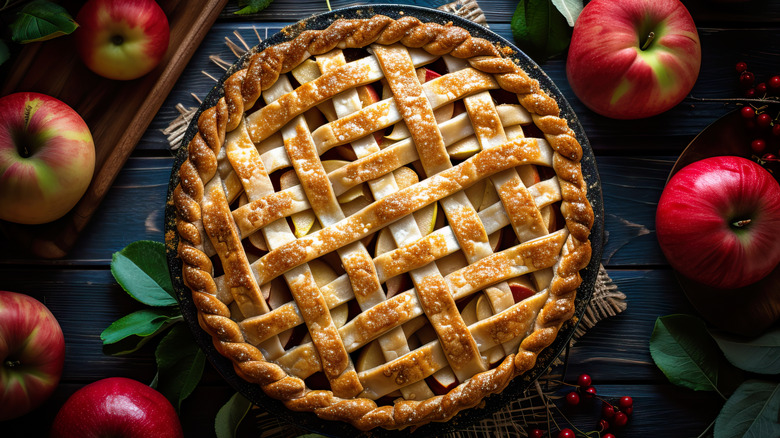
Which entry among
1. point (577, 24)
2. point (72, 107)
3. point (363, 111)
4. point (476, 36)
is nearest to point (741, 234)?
point (577, 24)

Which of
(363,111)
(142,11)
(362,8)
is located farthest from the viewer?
(142,11)

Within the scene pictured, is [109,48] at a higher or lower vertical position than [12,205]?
higher

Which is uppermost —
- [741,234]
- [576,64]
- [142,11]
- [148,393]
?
[142,11]

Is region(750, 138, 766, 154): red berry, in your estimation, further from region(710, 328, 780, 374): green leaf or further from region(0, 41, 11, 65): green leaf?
region(0, 41, 11, 65): green leaf

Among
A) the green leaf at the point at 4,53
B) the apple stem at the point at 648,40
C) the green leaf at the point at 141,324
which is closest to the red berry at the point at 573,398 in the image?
the apple stem at the point at 648,40

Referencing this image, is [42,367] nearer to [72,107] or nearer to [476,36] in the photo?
[72,107]

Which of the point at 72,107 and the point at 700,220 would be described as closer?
the point at 700,220

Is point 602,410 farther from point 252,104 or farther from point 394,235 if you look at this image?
point 252,104
